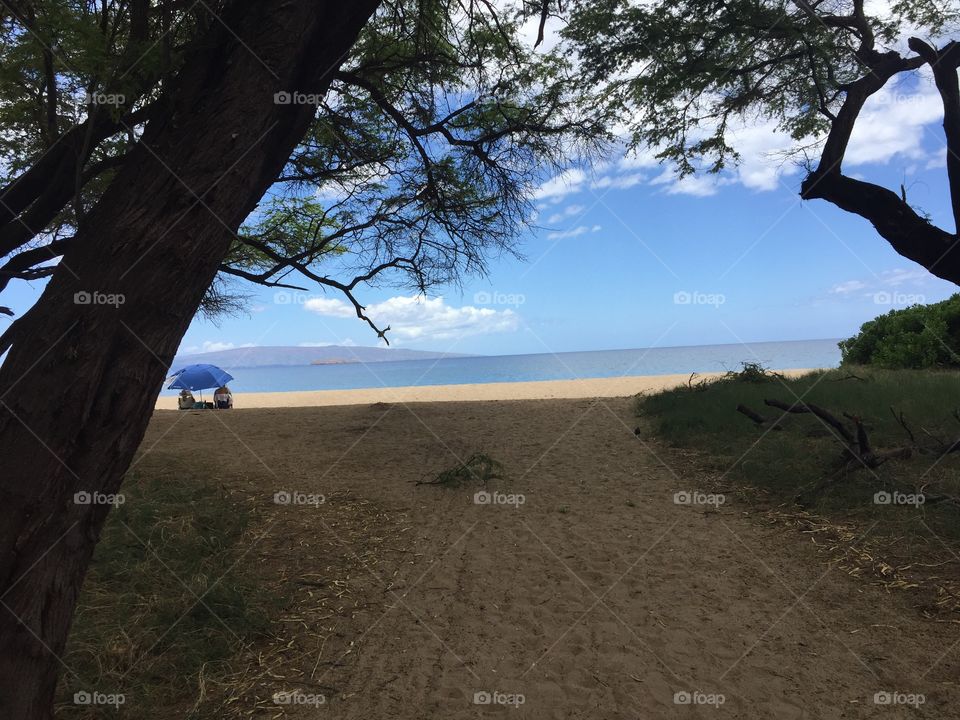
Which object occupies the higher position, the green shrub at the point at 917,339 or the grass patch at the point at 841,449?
the green shrub at the point at 917,339

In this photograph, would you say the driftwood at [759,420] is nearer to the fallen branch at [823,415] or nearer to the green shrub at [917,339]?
the fallen branch at [823,415]

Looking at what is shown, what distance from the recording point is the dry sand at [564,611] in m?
2.76

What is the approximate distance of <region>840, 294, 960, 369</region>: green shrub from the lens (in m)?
12.9

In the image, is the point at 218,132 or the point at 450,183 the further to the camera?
the point at 450,183

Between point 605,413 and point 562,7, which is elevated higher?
point 562,7

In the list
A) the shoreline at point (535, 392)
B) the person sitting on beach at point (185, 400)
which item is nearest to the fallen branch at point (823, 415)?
the shoreline at point (535, 392)

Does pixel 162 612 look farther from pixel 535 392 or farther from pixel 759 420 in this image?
pixel 535 392

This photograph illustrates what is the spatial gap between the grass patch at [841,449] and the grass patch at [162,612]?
4.53m

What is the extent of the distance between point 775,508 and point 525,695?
11.9ft

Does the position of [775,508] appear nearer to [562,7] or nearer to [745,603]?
[745,603]

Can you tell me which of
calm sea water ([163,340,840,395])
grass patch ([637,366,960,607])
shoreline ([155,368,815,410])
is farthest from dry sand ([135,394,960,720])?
calm sea water ([163,340,840,395])

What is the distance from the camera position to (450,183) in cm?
768

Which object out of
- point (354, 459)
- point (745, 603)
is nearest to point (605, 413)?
point (354, 459)

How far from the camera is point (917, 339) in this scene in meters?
13.3
